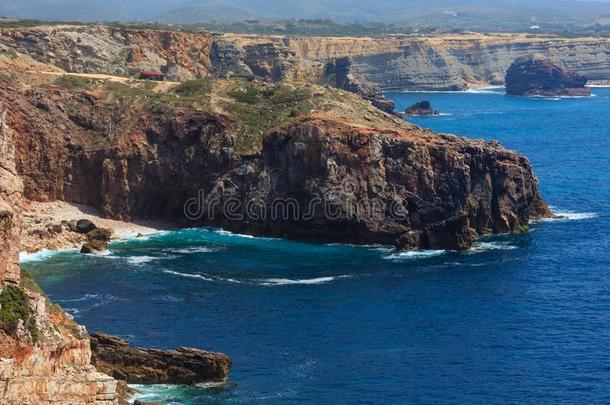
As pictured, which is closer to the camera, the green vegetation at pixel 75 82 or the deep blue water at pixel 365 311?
the deep blue water at pixel 365 311

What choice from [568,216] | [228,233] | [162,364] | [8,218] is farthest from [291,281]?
[8,218]

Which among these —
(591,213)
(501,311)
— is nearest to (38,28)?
(591,213)

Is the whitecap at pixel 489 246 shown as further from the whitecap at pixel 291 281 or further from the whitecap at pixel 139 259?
the whitecap at pixel 139 259

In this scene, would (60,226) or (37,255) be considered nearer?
(37,255)

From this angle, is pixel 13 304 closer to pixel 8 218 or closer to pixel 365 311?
pixel 8 218

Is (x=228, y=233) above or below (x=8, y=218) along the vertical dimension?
below

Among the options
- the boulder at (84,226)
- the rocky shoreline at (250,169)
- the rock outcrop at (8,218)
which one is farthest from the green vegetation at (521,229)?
the rock outcrop at (8,218)

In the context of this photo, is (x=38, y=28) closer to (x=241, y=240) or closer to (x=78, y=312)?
(x=241, y=240)
